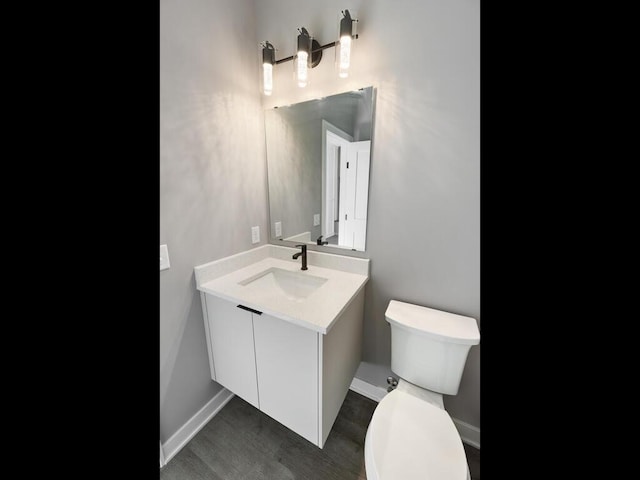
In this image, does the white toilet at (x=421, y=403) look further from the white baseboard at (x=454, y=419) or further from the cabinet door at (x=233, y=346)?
the cabinet door at (x=233, y=346)

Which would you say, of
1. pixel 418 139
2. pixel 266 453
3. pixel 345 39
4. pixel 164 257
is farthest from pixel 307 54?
pixel 266 453

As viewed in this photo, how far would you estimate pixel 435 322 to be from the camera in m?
1.13

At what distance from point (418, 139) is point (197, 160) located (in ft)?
3.45

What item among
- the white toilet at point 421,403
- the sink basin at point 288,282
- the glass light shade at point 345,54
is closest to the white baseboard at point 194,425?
the sink basin at point 288,282

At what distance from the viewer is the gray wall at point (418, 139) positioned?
1053mm

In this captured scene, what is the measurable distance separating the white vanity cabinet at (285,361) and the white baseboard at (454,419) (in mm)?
270

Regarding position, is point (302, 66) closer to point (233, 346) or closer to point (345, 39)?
point (345, 39)

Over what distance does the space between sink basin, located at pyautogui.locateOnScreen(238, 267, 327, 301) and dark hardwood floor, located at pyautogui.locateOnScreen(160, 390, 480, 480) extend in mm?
714

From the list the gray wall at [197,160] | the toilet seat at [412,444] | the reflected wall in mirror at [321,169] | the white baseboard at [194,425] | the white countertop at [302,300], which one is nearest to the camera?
the toilet seat at [412,444]

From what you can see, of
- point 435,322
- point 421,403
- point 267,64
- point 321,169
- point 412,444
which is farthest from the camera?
point 321,169
